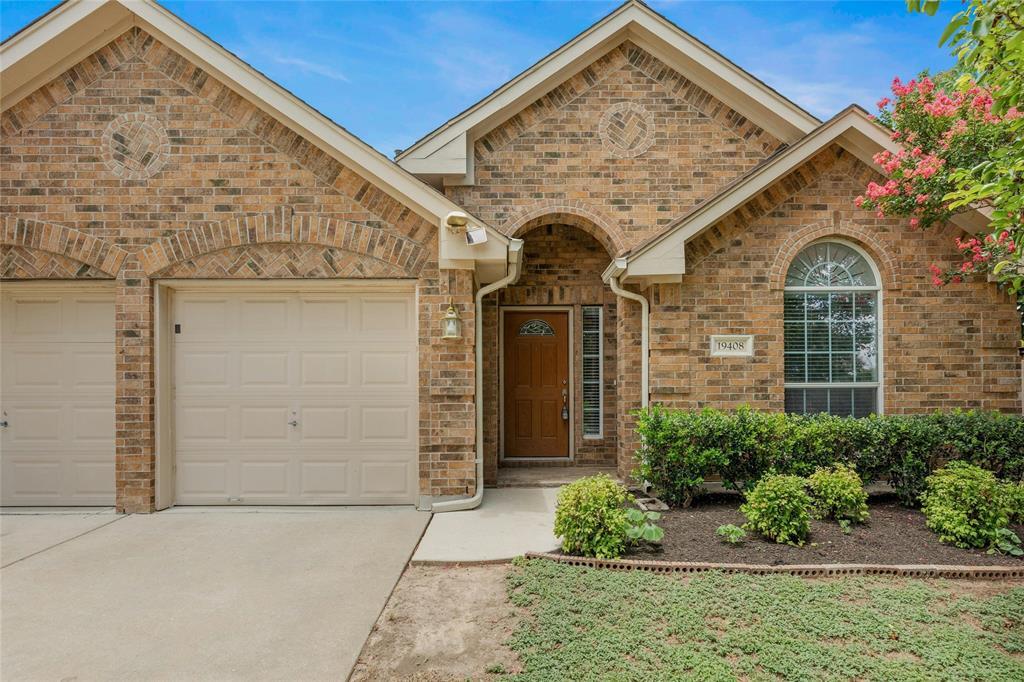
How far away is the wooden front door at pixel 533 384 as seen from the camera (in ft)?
29.2

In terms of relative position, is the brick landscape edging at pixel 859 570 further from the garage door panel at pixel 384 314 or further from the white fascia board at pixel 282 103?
the white fascia board at pixel 282 103

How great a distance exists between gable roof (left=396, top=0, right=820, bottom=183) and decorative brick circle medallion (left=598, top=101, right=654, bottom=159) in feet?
3.02

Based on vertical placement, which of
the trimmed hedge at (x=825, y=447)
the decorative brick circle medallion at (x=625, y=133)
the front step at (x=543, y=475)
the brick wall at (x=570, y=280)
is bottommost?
the front step at (x=543, y=475)

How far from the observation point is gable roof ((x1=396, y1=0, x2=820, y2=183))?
7516mm

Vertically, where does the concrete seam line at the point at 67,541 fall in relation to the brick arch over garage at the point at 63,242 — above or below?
below

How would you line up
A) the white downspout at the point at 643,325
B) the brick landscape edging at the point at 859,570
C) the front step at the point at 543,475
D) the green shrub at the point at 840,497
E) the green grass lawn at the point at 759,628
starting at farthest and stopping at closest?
the front step at the point at 543,475, the white downspout at the point at 643,325, the green shrub at the point at 840,497, the brick landscape edging at the point at 859,570, the green grass lawn at the point at 759,628

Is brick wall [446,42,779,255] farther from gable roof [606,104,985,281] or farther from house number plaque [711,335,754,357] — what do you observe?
house number plaque [711,335,754,357]

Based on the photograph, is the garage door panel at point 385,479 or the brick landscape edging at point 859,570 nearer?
the brick landscape edging at point 859,570

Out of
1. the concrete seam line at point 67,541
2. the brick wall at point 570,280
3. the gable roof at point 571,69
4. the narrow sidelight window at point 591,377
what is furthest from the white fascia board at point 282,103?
the concrete seam line at point 67,541

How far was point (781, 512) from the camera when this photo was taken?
493 centimetres

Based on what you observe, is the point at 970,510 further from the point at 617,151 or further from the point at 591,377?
the point at 617,151

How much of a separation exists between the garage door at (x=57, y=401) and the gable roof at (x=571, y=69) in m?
4.49

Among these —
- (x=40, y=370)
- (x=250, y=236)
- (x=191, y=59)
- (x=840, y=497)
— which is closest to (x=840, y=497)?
(x=840, y=497)

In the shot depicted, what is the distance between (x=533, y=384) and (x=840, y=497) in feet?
15.2
